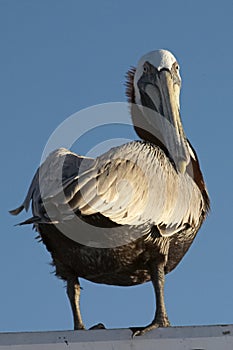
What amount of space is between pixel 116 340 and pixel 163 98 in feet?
9.26

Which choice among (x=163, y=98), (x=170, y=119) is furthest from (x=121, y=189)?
(x=163, y=98)

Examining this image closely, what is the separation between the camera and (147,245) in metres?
6.02

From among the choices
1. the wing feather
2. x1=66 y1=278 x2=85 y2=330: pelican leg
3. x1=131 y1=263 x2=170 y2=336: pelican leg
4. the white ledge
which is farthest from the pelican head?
the white ledge

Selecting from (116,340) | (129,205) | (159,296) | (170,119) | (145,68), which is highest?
(145,68)

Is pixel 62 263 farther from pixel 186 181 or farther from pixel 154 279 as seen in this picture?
pixel 186 181

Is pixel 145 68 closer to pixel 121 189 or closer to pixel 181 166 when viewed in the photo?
pixel 181 166

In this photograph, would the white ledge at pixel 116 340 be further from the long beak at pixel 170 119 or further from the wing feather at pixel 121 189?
the long beak at pixel 170 119

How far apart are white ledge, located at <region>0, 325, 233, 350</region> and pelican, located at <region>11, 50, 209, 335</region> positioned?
107cm

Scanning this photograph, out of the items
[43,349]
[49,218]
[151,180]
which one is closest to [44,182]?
[49,218]

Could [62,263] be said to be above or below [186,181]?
below

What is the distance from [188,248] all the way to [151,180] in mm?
687

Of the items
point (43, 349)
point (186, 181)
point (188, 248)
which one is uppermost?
point (186, 181)

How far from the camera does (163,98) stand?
677 cm

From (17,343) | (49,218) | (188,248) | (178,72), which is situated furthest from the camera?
(178,72)
